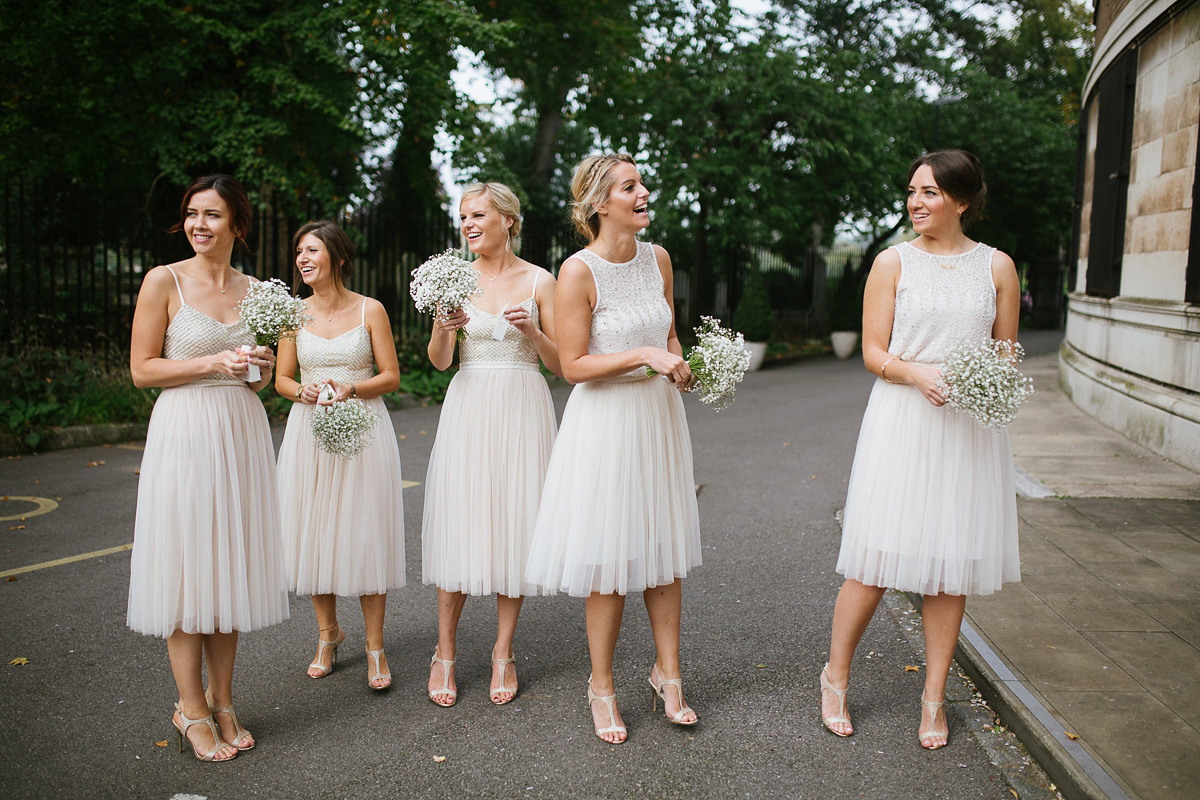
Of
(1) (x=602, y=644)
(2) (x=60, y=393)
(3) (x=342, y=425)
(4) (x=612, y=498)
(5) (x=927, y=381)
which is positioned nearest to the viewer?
(5) (x=927, y=381)

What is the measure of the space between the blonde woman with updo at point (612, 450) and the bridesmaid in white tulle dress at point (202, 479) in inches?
44.5

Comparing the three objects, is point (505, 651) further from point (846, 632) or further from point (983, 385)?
point (983, 385)

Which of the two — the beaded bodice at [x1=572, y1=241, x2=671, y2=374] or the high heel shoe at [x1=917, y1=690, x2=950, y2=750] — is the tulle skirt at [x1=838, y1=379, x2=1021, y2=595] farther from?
the beaded bodice at [x1=572, y1=241, x2=671, y2=374]

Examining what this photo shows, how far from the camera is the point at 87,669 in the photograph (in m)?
4.25

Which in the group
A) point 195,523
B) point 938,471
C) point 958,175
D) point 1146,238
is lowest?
point 195,523

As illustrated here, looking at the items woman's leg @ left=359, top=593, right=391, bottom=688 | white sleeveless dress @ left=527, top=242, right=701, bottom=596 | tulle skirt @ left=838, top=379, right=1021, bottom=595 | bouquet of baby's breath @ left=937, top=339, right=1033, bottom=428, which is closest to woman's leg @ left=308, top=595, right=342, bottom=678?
woman's leg @ left=359, top=593, right=391, bottom=688

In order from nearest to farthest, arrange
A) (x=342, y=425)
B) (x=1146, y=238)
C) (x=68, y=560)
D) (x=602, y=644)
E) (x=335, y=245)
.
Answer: (x=602, y=644)
(x=342, y=425)
(x=335, y=245)
(x=68, y=560)
(x=1146, y=238)

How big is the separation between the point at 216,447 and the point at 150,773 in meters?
1.19

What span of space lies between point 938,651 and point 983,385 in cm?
111

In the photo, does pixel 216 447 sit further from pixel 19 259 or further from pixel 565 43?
pixel 565 43

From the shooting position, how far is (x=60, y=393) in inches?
421

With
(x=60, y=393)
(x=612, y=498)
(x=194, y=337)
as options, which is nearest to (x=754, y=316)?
(x=60, y=393)

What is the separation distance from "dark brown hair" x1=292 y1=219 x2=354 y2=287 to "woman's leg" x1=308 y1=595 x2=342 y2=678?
1.45 m

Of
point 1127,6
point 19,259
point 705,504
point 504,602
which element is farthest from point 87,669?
point 1127,6
